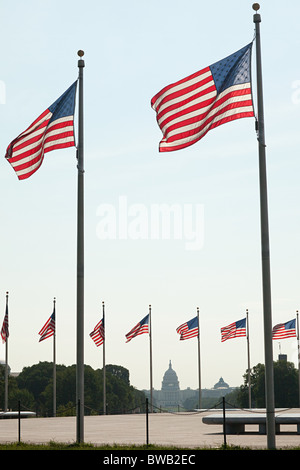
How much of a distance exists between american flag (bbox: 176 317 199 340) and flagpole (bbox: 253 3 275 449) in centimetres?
3507

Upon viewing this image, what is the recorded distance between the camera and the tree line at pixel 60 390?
354ft

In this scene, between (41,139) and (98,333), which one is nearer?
(41,139)

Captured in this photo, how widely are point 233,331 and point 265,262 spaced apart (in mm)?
34344

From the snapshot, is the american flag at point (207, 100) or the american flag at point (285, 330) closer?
the american flag at point (207, 100)

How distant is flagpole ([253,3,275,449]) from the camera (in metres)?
18.5

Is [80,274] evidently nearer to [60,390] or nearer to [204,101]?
[204,101]

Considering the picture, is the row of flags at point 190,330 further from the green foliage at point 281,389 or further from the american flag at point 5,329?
the green foliage at point 281,389

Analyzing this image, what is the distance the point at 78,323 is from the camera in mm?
22141

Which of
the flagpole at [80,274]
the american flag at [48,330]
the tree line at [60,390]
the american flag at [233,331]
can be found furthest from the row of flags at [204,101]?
the tree line at [60,390]

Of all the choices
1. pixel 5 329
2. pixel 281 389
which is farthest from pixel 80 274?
pixel 281 389

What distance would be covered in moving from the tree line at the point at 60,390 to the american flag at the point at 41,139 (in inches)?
3012

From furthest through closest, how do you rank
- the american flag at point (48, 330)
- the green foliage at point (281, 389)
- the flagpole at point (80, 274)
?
the green foliage at point (281, 389)
the american flag at point (48, 330)
the flagpole at point (80, 274)

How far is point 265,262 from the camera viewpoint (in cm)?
1917
